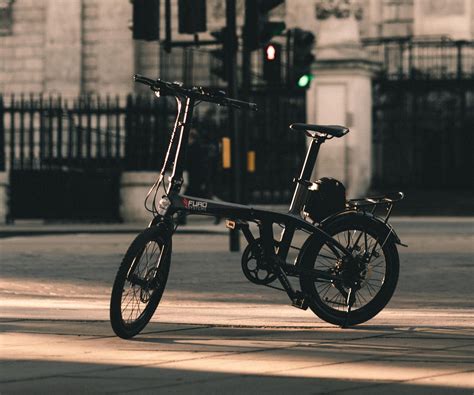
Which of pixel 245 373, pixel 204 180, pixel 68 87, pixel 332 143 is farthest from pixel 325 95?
pixel 245 373

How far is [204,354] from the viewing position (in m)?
7.64

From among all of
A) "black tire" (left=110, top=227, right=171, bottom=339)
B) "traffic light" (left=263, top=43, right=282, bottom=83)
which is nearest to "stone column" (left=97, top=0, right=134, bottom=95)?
"traffic light" (left=263, top=43, right=282, bottom=83)

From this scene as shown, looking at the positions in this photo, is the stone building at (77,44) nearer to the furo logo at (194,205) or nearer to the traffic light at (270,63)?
the traffic light at (270,63)

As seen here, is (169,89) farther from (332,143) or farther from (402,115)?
(402,115)

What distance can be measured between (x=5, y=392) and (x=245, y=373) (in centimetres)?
112

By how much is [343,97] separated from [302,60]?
5.20 m

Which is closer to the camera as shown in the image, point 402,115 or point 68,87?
point 402,115

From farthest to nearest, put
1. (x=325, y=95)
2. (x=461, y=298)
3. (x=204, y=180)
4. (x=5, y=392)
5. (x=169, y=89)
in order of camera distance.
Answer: (x=325, y=95)
(x=204, y=180)
(x=461, y=298)
(x=169, y=89)
(x=5, y=392)

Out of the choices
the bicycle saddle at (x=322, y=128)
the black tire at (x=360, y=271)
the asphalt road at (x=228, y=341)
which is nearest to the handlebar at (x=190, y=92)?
the bicycle saddle at (x=322, y=128)

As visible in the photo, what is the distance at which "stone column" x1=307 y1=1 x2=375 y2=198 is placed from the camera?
26.7 metres

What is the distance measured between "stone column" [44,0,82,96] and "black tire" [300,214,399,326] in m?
30.6

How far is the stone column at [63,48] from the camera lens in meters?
39.3

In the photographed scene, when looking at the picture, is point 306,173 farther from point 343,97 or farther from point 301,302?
point 343,97

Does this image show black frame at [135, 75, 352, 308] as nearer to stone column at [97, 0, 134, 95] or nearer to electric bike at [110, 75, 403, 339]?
electric bike at [110, 75, 403, 339]
